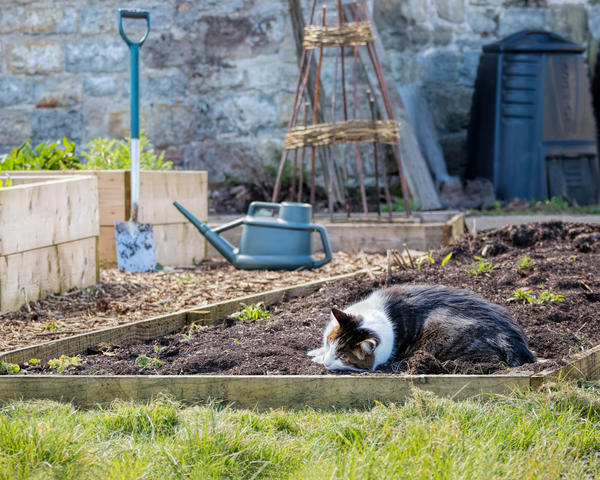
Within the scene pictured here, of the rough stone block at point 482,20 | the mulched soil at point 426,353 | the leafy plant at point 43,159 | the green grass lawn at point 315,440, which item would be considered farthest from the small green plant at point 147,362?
the rough stone block at point 482,20

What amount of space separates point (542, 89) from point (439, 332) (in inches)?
188

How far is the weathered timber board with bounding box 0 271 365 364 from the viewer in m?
2.83

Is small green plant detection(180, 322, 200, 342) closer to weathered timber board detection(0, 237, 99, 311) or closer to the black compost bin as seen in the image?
weathered timber board detection(0, 237, 99, 311)

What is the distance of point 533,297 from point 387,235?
2.10 metres

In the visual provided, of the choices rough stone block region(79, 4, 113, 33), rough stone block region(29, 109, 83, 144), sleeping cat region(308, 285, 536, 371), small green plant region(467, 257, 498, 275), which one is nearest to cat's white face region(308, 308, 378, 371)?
sleeping cat region(308, 285, 536, 371)

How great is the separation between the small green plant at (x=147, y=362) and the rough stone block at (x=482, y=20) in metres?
5.71

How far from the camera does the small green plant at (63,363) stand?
8.90 ft

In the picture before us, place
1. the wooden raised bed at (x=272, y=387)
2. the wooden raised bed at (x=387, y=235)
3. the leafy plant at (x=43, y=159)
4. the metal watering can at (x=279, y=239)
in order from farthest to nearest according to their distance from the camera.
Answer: the wooden raised bed at (x=387, y=235) → the leafy plant at (x=43, y=159) → the metal watering can at (x=279, y=239) → the wooden raised bed at (x=272, y=387)

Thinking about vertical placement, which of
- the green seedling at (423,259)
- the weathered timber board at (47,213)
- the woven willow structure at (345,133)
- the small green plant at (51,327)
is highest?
the woven willow structure at (345,133)

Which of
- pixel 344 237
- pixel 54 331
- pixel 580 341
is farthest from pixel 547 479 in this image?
pixel 344 237

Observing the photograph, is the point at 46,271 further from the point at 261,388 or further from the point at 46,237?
the point at 261,388

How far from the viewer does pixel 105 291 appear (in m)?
4.17

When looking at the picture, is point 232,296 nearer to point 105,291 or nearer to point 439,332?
point 105,291

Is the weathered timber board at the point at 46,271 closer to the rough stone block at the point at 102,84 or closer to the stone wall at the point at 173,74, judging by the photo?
the stone wall at the point at 173,74
